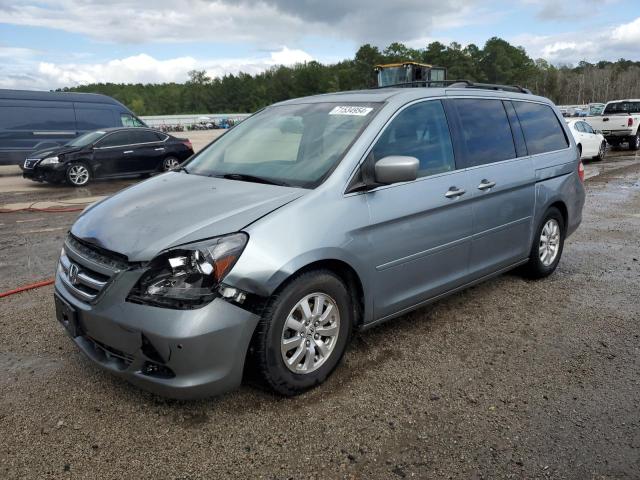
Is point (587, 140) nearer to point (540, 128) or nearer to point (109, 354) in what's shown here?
point (540, 128)

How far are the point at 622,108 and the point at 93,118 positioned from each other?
68.7 ft

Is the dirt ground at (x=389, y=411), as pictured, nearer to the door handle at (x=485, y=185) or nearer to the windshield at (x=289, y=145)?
the door handle at (x=485, y=185)

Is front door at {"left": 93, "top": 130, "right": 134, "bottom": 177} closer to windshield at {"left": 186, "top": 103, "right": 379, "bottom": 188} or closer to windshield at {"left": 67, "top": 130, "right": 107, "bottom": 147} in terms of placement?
windshield at {"left": 67, "top": 130, "right": 107, "bottom": 147}

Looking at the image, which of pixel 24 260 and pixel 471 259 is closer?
pixel 471 259

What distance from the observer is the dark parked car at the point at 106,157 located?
41.8 feet

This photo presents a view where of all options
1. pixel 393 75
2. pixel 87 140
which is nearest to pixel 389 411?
pixel 87 140

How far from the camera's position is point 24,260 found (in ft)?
19.8

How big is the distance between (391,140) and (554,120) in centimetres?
263

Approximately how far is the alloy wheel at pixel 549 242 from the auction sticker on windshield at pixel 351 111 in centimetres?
236

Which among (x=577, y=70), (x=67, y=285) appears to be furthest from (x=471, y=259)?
(x=577, y=70)

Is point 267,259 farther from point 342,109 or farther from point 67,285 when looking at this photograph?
point 342,109

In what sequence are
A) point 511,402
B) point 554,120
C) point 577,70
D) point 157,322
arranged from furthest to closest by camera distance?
point 577,70 → point 554,120 → point 511,402 → point 157,322

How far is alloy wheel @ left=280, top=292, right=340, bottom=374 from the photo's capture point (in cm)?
289

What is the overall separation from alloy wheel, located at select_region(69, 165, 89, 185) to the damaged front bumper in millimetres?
11277
